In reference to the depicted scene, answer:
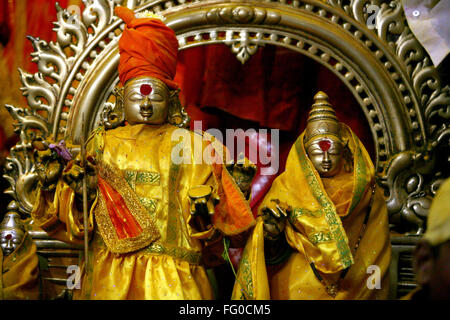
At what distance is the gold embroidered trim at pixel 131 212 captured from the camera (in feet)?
7.45

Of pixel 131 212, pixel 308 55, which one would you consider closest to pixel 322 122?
pixel 308 55

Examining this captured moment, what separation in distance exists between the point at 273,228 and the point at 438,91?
1.04 m

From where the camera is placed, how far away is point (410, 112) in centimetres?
286

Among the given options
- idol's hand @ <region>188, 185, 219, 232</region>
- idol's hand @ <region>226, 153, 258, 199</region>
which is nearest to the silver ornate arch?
idol's hand @ <region>226, 153, 258, 199</region>

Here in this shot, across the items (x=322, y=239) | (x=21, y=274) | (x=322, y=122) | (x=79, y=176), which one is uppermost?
(x=322, y=122)

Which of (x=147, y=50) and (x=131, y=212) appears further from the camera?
(x=147, y=50)

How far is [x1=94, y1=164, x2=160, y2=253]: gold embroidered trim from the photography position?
2.27 m

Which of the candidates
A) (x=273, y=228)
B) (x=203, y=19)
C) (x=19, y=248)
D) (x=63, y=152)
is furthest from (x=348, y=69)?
(x=19, y=248)

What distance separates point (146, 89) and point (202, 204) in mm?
536

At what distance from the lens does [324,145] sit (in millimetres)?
2465

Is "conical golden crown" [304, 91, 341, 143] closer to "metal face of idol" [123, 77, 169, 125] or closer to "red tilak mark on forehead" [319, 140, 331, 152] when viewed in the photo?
"red tilak mark on forehead" [319, 140, 331, 152]

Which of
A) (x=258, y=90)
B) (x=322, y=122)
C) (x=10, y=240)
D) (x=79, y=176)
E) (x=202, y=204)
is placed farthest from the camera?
(x=258, y=90)

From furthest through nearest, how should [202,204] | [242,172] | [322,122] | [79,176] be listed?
[322,122] → [242,172] → [79,176] → [202,204]

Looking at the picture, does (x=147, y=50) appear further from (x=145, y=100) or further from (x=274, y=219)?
(x=274, y=219)
